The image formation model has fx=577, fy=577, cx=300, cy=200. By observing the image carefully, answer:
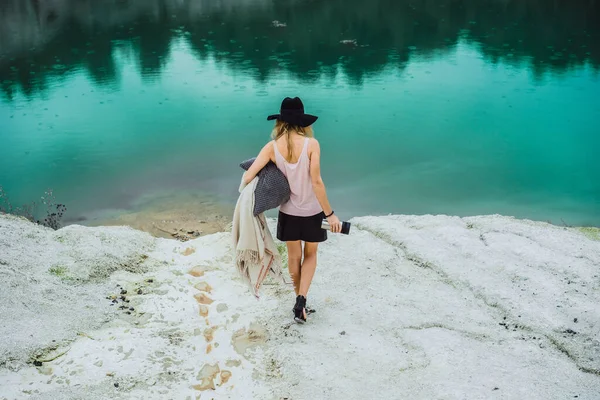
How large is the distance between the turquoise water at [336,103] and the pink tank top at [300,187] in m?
5.72

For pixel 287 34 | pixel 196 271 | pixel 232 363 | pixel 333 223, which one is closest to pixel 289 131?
pixel 333 223

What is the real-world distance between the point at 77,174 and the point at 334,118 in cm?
605

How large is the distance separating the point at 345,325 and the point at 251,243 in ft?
3.08

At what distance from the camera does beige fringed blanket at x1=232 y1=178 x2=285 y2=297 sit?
424 cm

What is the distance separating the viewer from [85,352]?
387 cm

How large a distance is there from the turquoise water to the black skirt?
5.67m

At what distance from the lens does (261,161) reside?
4105 mm

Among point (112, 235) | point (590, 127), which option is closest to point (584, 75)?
point (590, 127)

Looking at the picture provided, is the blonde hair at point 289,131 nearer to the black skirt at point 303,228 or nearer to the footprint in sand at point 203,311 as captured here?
the black skirt at point 303,228

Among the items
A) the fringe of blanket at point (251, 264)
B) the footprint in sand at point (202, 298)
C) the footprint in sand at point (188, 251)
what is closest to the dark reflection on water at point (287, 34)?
the footprint in sand at point (188, 251)

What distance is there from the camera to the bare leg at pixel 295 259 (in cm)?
434

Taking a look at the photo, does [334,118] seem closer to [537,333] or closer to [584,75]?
[584,75]

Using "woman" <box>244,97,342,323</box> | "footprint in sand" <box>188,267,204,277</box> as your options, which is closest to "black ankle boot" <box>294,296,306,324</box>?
"woman" <box>244,97,342,323</box>

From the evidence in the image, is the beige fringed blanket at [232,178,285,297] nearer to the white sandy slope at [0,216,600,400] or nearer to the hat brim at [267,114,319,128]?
the white sandy slope at [0,216,600,400]
